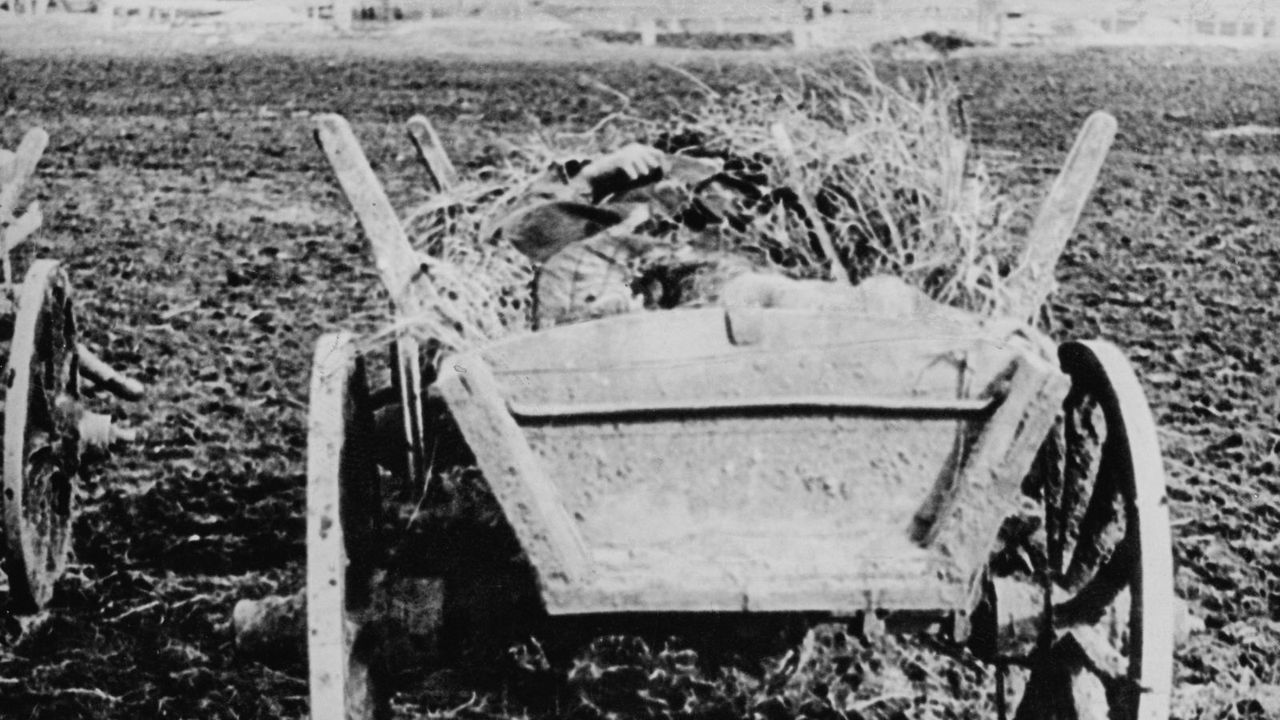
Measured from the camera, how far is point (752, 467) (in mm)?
1793

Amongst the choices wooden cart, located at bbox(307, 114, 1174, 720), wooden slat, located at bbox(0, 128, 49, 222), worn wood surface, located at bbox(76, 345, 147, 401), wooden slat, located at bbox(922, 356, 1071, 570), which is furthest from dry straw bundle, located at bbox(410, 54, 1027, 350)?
wooden slat, located at bbox(0, 128, 49, 222)

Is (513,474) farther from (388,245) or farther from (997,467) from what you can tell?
(388,245)

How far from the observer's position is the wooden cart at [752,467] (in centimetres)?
171

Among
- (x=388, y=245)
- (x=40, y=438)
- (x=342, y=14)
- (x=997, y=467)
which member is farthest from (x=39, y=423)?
(x=342, y=14)

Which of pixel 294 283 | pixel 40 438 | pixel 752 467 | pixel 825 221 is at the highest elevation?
pixel 825 221

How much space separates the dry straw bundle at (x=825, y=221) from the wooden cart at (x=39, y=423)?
883 mm

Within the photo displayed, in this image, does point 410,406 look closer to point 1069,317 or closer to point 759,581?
point 759,581

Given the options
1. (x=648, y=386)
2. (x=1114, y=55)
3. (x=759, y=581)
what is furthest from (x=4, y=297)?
(x=1114, y=55)

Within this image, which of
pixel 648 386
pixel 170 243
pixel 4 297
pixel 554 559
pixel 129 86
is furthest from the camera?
pixel 129 86

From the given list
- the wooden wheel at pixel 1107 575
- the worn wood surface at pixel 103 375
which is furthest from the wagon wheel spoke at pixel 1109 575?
the worn wood surface at pixel 103 375

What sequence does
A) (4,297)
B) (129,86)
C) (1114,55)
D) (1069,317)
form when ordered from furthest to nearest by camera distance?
(1114,55)
(129,86)
(1069,317)
(4,297)

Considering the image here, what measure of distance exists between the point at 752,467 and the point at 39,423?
78.1 inches

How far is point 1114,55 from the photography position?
1172 centimetres

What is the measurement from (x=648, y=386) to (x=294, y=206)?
6.30 m
